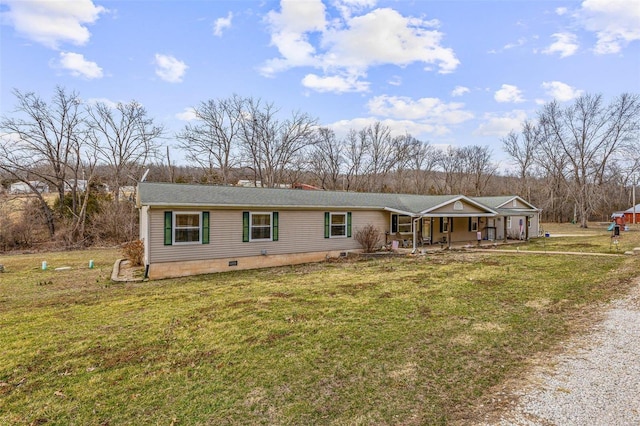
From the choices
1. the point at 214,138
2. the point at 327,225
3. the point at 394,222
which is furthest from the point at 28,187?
the point at 394,222

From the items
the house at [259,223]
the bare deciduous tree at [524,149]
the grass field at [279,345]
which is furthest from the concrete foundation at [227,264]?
the bare deciduous tree at [524,149]

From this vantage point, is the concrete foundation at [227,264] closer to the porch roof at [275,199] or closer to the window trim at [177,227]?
the window trim at [177,227]

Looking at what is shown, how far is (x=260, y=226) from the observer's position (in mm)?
13664

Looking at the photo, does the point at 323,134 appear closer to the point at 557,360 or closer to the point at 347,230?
the point at 347,230

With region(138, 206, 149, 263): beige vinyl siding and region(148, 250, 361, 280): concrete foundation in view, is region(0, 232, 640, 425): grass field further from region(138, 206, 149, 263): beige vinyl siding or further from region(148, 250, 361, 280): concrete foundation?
region(138, 206, 149, 263): beige vinyl siding

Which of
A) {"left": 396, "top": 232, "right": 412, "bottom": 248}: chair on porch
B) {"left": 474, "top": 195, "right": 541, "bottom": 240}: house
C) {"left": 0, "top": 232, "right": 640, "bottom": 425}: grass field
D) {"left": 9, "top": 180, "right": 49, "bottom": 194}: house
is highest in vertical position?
{"left": 9, "top": 180, "right": 49, "bottom": 194}: house

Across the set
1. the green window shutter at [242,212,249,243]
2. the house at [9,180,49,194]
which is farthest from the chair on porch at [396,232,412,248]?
the house at [9,180,49,194]

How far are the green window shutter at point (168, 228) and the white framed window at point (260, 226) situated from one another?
2969 millimetres

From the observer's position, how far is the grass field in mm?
3738

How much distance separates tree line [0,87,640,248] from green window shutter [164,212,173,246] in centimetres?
1433

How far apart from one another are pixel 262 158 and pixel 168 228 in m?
25.0

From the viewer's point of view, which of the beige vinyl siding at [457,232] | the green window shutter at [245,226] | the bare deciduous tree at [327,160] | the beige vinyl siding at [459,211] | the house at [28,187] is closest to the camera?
the green window shutter at [245,226]

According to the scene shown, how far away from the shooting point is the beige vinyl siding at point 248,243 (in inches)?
452

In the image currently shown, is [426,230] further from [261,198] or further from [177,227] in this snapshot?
[177,227]
